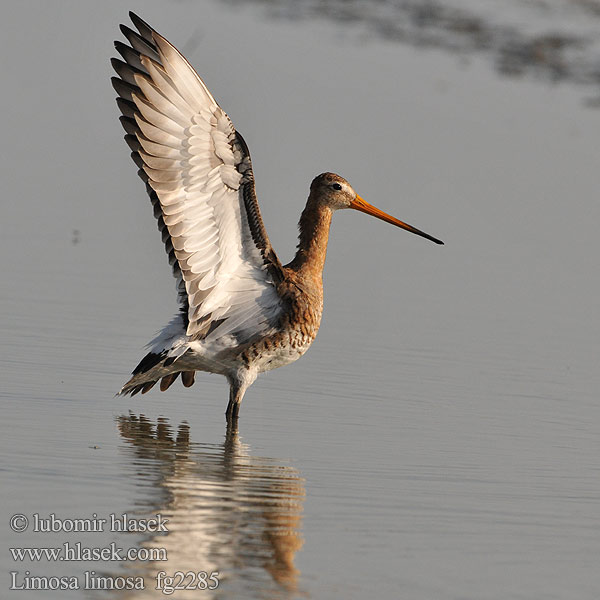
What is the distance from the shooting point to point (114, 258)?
11.2 m

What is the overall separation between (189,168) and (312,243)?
140cm

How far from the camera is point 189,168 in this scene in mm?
7535

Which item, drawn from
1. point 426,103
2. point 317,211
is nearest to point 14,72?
point 426,103

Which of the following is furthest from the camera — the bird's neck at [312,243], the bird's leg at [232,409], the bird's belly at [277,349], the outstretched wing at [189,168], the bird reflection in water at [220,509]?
the bird's neck at [312,243]

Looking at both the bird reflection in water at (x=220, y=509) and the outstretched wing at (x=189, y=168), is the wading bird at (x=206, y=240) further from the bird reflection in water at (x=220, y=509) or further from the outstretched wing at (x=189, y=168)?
the bird reflection in water at (x=220, y=509)

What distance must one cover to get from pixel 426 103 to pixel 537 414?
29.7 feet

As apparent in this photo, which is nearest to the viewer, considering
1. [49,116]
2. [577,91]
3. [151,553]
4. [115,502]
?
[151,553]

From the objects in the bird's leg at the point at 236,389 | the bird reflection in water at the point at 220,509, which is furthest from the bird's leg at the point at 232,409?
the bird reflection in water at the point at 220,509

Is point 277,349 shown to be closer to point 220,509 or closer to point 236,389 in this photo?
point 236,389

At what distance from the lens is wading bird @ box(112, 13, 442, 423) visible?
7.41 metres

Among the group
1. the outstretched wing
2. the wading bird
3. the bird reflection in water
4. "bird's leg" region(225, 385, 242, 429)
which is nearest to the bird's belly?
the wading bird

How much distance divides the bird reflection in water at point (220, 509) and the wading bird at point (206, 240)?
537 mm

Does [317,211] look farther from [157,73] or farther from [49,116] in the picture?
[49,116]

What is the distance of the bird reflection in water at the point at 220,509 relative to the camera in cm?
540
